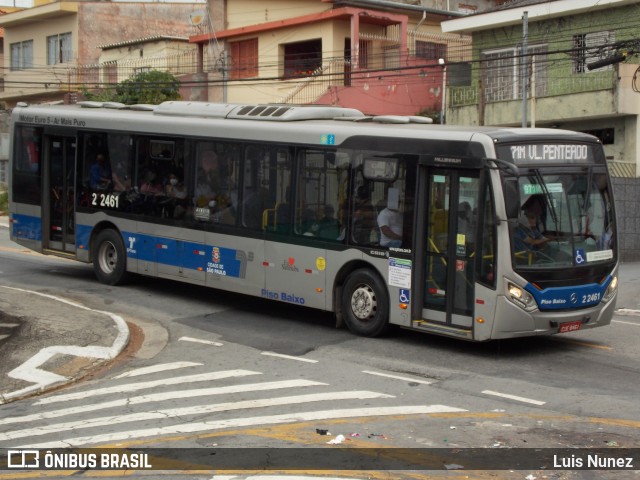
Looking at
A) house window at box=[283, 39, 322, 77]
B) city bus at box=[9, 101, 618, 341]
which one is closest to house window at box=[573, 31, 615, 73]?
house window at box=[283, 39, 322, 77]

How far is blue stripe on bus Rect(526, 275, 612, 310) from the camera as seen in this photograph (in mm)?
12367

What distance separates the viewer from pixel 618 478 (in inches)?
299

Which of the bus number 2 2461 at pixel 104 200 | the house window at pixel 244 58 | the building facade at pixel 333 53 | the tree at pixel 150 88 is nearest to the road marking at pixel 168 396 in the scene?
the bus number 2 2461 at pixel 104 200

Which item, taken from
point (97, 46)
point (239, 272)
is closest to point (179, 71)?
point (97, 46)

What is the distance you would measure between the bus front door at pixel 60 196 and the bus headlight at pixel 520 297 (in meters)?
10.0

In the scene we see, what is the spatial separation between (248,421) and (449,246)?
442cm

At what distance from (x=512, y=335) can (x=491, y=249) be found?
115cm

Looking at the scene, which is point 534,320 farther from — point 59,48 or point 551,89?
point 59,48

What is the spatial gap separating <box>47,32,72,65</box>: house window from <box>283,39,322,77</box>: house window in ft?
51.7

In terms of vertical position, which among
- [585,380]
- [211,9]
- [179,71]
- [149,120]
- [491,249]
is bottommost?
[585,380]

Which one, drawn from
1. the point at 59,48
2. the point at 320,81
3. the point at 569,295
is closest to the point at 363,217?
the point at 569,295

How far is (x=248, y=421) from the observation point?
9.52 metres

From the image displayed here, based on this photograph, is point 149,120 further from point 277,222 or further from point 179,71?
point 179,71

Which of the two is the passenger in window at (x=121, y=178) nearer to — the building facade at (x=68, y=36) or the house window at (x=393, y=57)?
the house window at (x=393, y=57)
